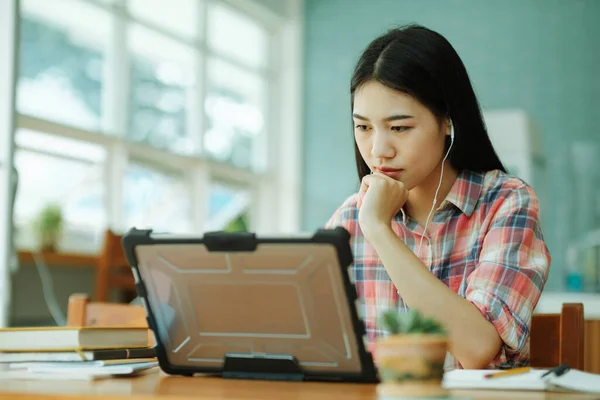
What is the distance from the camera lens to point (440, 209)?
1566 millimetres

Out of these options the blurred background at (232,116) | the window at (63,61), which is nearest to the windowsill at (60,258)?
the blurred background at (232,116)

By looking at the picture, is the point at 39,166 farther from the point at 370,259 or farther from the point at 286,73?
the point at 370,259

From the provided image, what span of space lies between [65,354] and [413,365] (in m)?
0.53

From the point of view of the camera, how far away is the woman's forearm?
3.86 feet

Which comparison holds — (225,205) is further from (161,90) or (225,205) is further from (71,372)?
(71,372)

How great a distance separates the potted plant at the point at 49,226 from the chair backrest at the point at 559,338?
11.0ft

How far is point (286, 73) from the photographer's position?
6.77m

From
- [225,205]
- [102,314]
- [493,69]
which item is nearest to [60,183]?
[225,205]

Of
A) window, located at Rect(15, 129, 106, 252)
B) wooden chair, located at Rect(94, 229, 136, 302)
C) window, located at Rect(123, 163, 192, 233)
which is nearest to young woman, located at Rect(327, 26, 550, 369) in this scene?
wooden chair, located at Rect(94, 229, 136, 302)

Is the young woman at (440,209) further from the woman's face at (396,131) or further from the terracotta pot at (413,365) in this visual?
the terracotta pot at (413,365)

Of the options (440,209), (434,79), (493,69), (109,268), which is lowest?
(109,268)

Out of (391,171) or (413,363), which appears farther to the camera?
(391,171)

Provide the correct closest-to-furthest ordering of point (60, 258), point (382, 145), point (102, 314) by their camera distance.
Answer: point (382, 145) → point (102, 314) → point (60, 258)

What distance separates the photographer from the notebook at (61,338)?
1.05 meters
